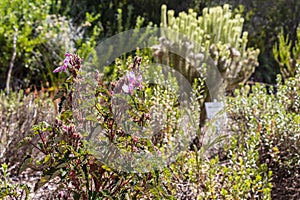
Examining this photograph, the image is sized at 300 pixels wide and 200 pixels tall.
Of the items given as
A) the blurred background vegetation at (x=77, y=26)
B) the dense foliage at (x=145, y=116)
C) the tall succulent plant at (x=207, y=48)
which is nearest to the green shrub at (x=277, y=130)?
the dense foliage at (x=145, y=116)

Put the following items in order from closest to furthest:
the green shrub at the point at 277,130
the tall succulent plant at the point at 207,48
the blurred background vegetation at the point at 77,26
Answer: the green shrub at the point at 277,130, the tall succulent plant at the point at 207,48, the blurred background vegetation at the point at 77,26

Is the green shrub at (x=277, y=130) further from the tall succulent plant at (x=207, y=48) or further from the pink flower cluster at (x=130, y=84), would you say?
the pink flower cluster at (x=130, y=84)

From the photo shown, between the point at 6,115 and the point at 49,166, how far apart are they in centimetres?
195

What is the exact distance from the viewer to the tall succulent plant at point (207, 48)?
471cm

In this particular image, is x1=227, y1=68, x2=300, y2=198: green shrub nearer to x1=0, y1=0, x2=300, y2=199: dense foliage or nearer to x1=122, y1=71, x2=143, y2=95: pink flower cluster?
x1=0, y1=0, x2=300, y2=199: dense foliage

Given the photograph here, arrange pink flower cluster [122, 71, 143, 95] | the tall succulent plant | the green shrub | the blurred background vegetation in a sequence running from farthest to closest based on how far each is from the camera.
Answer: the blurred background vegetation < the tall succulent plant < the green shrub < pink flower cluster [122, 71, 143, 95]

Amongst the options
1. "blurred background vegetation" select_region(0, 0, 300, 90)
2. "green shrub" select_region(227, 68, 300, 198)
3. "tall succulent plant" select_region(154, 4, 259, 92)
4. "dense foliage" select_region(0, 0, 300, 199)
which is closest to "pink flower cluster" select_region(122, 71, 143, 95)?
"dense foliage" select_region(0, 0, 300, 199)

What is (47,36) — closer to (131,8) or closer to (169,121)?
(131,8)

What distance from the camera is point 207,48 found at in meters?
4.71

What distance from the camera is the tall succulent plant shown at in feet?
15.5

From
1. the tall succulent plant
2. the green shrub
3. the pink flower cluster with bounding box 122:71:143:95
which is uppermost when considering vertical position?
the tall succulent plant

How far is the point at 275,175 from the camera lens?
306 cm

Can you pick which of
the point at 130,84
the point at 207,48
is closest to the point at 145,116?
the point at 130,84

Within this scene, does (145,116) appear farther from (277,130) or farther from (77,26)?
(77,26)
